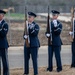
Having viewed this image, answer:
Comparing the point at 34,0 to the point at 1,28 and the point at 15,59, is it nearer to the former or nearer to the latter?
the point at 15,59

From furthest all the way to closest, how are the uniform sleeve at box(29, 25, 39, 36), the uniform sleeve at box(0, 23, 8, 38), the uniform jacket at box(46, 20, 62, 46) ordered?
the uniform jacket at box(46, 20, 62, 46)
the uniform sleeve at box(29, 25, 39, 36)
the uniform sleeve at box(0, 23, 8, 38)

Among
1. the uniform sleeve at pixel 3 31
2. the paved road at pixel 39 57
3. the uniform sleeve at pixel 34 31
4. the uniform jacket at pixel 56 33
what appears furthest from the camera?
the paved road at pixel 39 57

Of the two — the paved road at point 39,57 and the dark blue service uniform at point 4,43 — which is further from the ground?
the dark blue service uniform at point 4,43

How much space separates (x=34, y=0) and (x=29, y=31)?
158ft

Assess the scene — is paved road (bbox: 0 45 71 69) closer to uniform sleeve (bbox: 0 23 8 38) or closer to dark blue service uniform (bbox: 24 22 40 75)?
dark blue service uniform (bbox: 24 22 40 75)

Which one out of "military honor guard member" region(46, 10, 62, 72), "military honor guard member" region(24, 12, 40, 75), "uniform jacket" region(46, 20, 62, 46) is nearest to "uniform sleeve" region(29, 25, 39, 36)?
"military honor guard member" region(24, 12, 40, 75)

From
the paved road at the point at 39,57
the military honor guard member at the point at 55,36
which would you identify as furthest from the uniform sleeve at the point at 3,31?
the paved road at the point at 39,57

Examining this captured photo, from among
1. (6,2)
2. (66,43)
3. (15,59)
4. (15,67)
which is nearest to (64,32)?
(66,43)

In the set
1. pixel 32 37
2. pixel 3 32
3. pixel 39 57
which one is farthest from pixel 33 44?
pixel 39 57

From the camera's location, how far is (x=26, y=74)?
38.0ft

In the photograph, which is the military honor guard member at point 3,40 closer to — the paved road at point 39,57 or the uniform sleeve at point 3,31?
the uniform sleeve at point 3,31

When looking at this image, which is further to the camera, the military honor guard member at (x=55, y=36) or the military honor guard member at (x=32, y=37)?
the military honor guard member at (x=55, y=36)

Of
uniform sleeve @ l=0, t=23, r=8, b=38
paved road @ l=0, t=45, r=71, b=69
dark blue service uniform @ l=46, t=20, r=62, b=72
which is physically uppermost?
uniform sleeve @ l=0, t=23, r=8, b=38

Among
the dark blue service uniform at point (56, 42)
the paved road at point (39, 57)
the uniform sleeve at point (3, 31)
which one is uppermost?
the uniform sleeve at point (3, 31)
